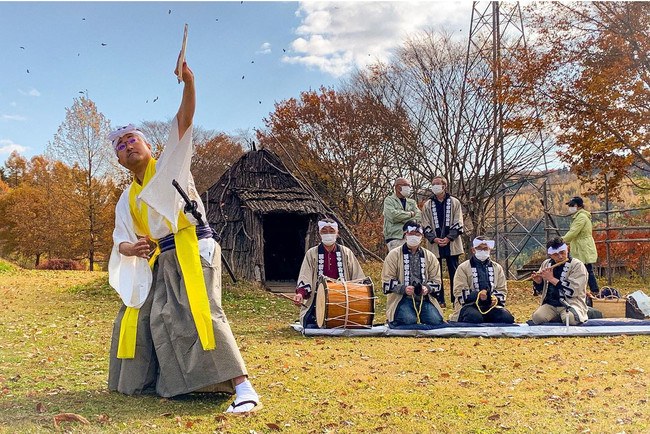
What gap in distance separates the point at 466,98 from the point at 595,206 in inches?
628

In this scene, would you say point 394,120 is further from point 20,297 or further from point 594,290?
point 20,297

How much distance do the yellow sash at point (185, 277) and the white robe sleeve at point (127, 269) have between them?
71mm

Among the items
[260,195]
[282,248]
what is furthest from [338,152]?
[260,195]

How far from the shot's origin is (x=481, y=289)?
8266 mm

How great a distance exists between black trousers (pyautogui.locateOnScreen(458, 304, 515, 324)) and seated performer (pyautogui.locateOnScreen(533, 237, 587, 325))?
45cm

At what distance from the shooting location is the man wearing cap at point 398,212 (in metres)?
10.1

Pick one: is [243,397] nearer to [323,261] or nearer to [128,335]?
[128,335]

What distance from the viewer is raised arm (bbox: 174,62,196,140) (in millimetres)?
3729

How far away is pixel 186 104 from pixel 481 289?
574 cm

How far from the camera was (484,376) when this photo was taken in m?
5.00

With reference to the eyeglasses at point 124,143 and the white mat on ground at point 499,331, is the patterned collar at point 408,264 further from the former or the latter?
the eyeglasses at point 124,143

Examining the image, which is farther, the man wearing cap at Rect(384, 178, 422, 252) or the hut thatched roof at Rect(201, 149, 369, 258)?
the hut thatched roof at Rect(201, 149, 369, 258)

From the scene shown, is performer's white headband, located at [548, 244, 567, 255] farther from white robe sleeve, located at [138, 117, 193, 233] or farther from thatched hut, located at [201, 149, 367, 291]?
white robe sleeve, located at [138, 117, 193, 233]

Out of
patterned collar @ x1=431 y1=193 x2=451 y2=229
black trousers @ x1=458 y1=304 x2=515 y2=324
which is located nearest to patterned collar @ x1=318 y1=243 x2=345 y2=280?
black trousers @ x1=458 y1=304 x2=515 y2=324
